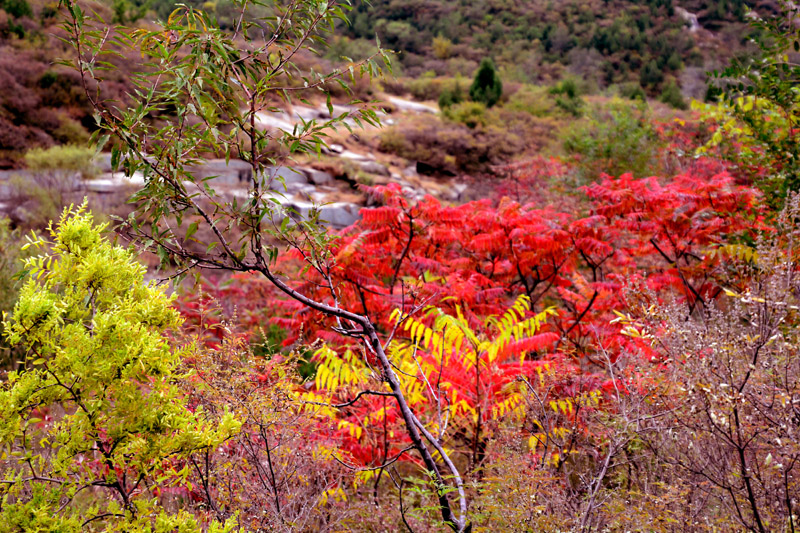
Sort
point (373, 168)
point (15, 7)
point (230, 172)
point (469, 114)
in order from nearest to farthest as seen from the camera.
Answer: point (230, 172) → point (373, 168) → point (15, 7) → point (469, 114)

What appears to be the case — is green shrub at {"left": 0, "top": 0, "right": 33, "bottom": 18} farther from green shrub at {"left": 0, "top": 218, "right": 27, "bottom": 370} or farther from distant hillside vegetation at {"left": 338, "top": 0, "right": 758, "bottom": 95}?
distant hillside vegetation at {"left": 338, "top": 0, "right": 758, "bottom": 95}

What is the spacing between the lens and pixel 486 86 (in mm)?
20656

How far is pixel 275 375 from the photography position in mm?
3094

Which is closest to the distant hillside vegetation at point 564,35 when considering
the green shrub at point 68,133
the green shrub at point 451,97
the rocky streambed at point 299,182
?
the green shrub at point 451,97

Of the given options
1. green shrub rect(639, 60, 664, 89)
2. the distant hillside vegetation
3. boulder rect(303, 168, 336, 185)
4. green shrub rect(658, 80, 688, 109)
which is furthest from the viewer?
the distant hillside vegetation

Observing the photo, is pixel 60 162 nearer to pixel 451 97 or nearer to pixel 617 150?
pixel 617 150

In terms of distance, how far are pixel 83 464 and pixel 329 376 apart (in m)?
1.94

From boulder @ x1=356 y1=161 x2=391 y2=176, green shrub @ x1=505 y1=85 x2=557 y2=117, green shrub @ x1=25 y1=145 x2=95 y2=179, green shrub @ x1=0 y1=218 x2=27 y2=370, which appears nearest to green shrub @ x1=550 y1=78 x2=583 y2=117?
green shrub @ x1=505 y1=85 x2=557 y2=117

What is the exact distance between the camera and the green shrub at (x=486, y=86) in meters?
20.3

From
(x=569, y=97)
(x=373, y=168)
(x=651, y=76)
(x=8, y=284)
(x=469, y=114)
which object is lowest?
(x=373, y=168)

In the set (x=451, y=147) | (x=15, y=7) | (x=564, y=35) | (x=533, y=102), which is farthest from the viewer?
(x=564, y=35)

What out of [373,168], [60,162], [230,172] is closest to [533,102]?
[373,168]

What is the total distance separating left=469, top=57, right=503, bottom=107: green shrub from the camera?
20.3 m

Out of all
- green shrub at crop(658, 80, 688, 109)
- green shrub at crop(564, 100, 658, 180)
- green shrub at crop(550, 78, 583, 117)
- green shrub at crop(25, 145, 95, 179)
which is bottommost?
green shrub at crop(25, 145, 95, 179)
